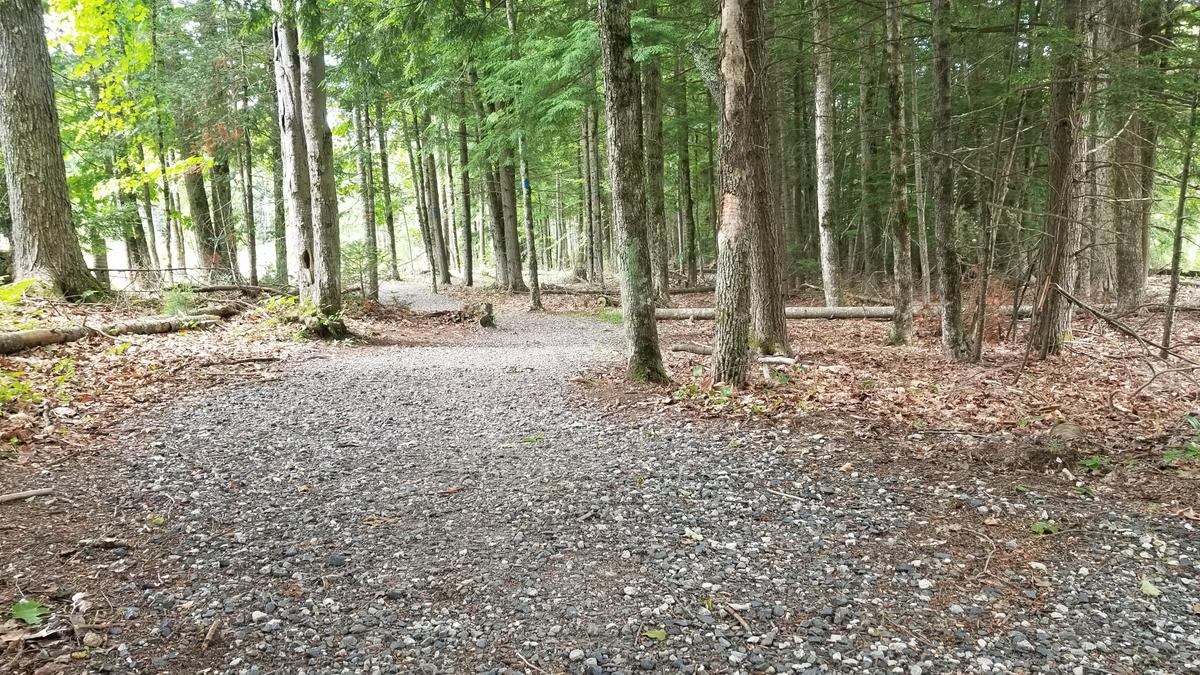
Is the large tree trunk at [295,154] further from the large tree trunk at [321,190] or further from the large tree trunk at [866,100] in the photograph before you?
the large tree trunk at [866,100]

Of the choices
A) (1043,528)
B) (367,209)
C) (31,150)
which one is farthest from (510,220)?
(1043,528)

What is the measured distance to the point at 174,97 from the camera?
16.3 meters

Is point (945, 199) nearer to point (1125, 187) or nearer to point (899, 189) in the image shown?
point (899, 189)

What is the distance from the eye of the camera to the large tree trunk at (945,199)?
748cm

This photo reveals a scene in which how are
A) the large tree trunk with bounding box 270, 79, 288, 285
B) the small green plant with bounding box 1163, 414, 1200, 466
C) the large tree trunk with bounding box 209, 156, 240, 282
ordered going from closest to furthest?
1. the small green plant with bounding box 1163, 414, 1200, 466
2. the large tree trunk with bounding box 209, 156, 240, 282
3. the large tree trunk with bounding box 270, 79, 288, 285

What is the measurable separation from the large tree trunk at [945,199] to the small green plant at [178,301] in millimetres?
11517

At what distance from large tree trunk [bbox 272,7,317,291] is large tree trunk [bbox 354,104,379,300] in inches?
165

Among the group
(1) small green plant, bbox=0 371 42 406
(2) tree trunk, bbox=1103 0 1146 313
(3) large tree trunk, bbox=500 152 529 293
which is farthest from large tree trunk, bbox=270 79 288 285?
(2) tree trunk, bbox=1103 0 1146 313

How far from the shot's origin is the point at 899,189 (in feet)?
30.1

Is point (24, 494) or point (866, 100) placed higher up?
point (866, 100)

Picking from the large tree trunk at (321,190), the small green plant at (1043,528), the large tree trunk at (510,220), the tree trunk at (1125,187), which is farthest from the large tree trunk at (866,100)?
the large tree trunk at (510,220)

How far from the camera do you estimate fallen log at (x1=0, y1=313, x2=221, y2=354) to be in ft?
22.2

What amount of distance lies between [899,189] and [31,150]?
41.6ft

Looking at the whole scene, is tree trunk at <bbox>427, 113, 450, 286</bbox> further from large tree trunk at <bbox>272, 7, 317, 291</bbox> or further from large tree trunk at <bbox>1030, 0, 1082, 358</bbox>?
large tree trunk at <bbox>1030, 0, 1082, 358</bbox>
